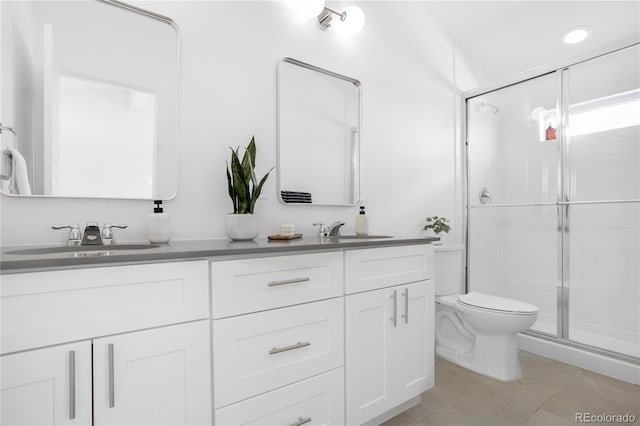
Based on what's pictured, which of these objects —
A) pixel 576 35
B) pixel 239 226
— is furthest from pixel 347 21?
pixel 576 35

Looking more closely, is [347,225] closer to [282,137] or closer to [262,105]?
[282,137]

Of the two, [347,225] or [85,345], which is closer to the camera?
[85,345]

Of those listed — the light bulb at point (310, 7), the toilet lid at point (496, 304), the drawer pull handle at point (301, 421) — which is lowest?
the drawer pull handle at point (301, 421)

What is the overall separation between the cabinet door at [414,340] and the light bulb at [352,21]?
60.2 inches

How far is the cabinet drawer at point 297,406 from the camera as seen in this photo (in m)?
1.04

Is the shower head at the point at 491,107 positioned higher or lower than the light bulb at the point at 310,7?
lower

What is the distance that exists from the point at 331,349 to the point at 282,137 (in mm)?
1089

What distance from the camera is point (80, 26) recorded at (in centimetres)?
127

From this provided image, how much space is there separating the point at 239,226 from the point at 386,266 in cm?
69

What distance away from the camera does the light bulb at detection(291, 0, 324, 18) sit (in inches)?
68.1

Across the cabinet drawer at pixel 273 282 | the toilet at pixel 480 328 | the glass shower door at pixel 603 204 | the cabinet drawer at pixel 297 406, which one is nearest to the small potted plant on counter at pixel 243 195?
the cabinet drawer at pixel 273 282

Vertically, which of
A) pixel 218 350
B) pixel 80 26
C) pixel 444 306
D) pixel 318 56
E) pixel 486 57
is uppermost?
pixel 486 57

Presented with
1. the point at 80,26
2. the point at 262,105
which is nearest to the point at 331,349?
the point at 262,105

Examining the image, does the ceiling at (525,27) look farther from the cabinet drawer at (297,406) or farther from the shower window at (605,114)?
the cabinet drawer at (297,406)
